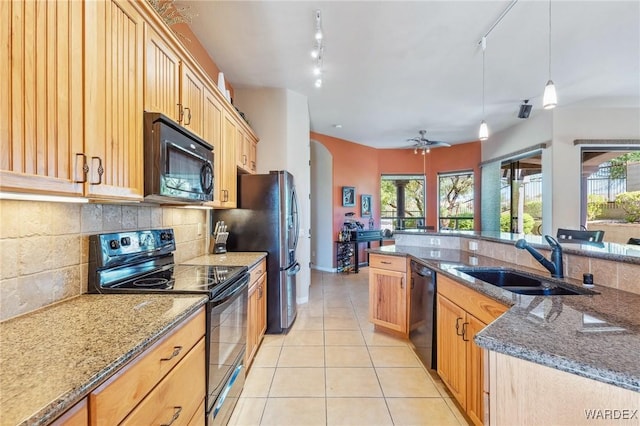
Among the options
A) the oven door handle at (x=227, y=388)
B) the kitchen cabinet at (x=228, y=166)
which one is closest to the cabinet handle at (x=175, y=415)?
the oven door handle at (x=227, y=388)

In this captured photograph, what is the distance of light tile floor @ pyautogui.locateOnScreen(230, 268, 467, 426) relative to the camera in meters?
1.79

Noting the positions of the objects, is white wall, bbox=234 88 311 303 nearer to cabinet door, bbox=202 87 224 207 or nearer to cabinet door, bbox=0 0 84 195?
cabinet door, bbox=202 87 224 207

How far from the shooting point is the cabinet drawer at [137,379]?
2.48 ft

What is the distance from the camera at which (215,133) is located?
2.34 metres

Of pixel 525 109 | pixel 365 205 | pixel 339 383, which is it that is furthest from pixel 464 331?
pixel 365 205

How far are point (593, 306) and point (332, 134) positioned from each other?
526 cm

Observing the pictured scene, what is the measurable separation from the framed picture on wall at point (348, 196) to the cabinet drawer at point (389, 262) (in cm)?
333

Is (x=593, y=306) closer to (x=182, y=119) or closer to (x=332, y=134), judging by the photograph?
(x=182, y=119)

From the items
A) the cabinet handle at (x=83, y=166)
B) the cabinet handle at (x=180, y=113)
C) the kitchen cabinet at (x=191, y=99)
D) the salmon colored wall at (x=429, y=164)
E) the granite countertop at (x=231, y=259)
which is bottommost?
the granite countertop at (x=231, y=259)

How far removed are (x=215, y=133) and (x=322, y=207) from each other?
3922 mm

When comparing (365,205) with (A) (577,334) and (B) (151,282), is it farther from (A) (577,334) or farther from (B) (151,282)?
(A) (577,334)

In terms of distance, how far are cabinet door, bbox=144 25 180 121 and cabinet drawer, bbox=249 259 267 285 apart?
126 centimetres

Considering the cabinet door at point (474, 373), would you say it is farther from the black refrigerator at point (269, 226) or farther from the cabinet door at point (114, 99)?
the cabinet door at point (114, 99)

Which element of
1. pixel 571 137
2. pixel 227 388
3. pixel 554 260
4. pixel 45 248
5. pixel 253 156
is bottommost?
pixel 227 388
